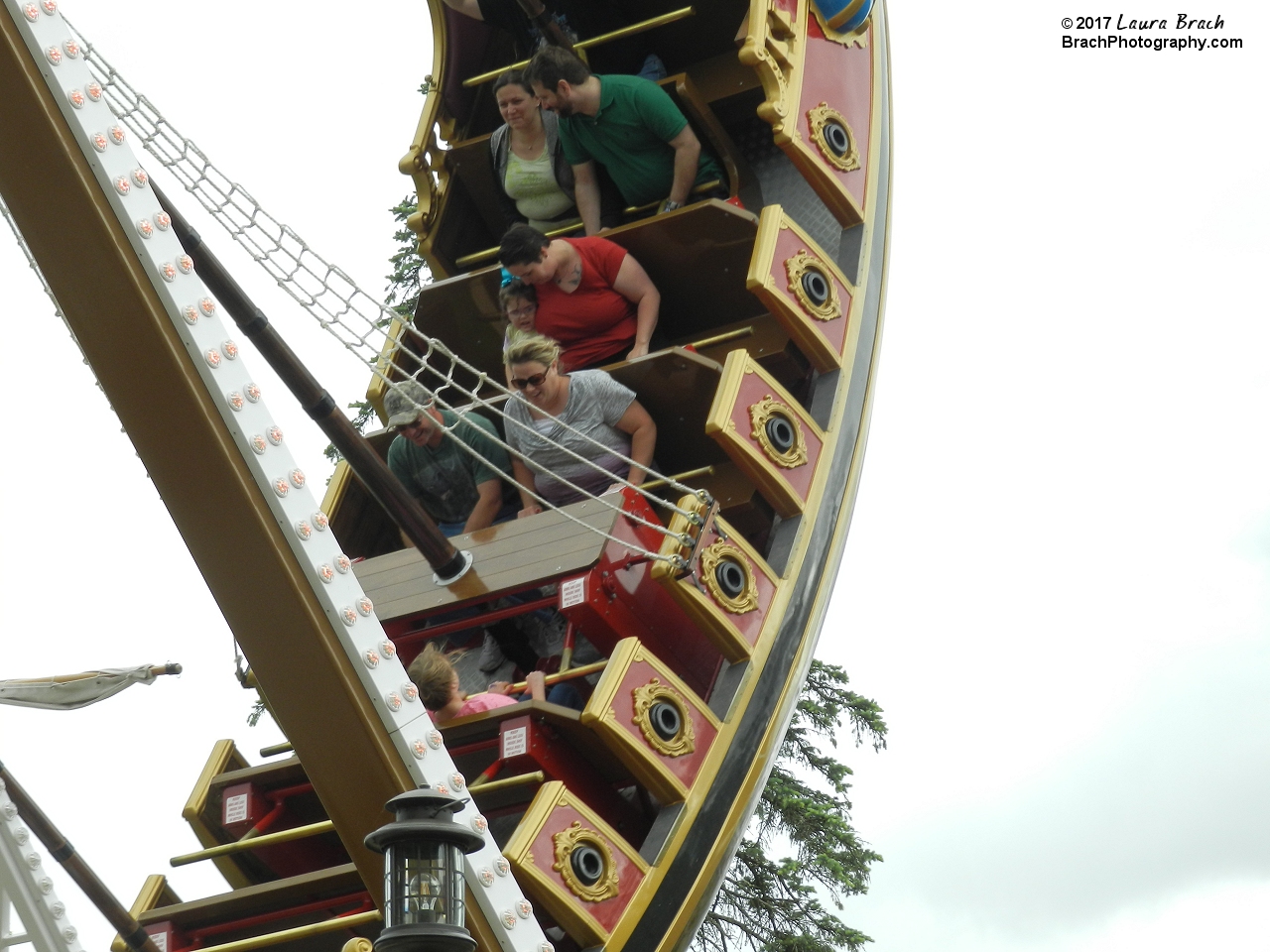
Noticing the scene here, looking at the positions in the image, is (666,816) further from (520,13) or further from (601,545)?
(520,13)

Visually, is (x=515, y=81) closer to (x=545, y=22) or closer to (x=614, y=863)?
(x=545, y=22)

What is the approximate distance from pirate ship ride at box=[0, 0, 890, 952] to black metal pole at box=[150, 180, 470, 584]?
6 centimetres

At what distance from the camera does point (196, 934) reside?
4.16 metres

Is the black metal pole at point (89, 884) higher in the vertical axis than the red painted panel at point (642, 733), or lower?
lower

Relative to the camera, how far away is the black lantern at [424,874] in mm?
2455

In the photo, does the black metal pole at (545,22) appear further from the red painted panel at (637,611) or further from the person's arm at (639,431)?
the red painted panel at (637,611)

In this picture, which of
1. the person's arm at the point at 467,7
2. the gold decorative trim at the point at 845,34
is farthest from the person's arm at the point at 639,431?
the person's arm at the point at 467,7

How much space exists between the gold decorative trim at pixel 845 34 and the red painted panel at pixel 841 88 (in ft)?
0.05

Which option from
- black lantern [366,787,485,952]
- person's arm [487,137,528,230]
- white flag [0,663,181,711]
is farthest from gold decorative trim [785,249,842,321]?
black lantern [366,787,485,952]

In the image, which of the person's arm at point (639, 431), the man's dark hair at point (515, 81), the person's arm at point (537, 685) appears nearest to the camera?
the person's arm at point (537, 685)

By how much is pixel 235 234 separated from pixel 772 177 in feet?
8.68

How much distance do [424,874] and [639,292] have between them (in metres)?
2.86

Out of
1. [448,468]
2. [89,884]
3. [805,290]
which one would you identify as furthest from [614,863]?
[805,290]

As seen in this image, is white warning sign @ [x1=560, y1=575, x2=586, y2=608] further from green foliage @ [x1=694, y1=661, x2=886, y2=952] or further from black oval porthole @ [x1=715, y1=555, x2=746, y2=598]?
green foliage @ [x1=694, y1=661, x2=886, y2=952]
